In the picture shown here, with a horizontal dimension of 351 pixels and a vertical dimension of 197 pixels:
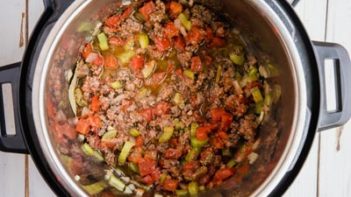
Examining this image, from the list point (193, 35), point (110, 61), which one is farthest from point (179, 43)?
point (110, 61)

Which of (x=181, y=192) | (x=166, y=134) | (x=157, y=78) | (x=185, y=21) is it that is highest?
(x=185, y=21)

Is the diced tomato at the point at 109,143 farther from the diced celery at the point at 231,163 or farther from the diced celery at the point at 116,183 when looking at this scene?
the diced celery at the point at 231,163

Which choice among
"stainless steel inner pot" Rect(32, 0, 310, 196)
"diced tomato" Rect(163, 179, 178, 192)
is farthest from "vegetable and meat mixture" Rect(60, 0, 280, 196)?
"stainless steel inner pot" Rect(32, 0, 310, 196)

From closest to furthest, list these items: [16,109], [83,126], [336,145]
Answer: [16,109] → [83,126] → [336,145]

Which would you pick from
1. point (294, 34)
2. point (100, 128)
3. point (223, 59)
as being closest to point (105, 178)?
point (100, 128)

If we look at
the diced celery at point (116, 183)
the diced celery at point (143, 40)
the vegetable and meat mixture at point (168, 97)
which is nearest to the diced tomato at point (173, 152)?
the vegetable and meat mixture at point (168, 97)

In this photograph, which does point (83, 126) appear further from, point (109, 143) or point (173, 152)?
point (173, 152)
